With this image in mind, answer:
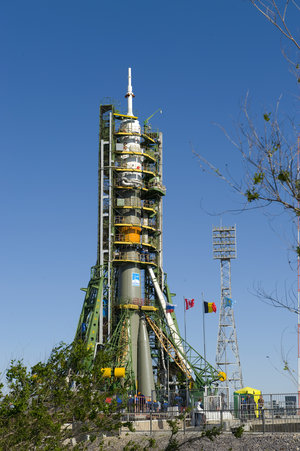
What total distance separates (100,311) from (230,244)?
26747mm

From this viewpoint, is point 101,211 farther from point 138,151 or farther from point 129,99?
point 129,99

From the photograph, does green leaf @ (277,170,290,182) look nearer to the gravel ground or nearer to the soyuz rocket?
the gravel ground

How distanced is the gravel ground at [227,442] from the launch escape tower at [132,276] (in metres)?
23.6

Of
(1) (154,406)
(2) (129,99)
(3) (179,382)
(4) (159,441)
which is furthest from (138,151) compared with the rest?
(4) (159,441)

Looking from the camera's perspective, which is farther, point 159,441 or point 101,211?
point 101,211

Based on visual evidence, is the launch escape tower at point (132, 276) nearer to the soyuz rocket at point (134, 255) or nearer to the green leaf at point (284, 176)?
the soyuz rocket at point (134, 255)

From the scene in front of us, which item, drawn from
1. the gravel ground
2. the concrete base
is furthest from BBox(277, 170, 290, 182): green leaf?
the concrete base

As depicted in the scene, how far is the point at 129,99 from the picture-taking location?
63.8m

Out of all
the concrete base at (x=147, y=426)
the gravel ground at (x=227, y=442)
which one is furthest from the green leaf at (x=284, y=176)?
the concrete base at (x=147, y=426)

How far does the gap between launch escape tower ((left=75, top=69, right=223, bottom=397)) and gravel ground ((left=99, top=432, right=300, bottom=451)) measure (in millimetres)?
23578

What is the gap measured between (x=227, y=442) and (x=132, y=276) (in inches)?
1195

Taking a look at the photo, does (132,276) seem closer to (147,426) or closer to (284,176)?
(147,426)

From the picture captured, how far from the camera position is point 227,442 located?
29.7 m

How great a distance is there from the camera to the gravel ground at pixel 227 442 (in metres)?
27.8
